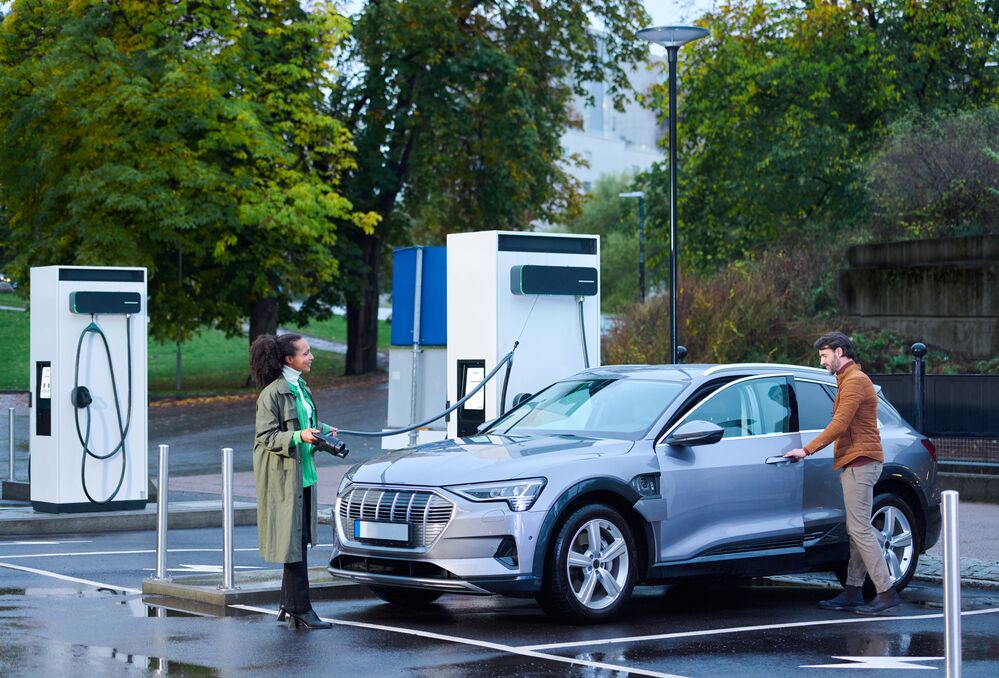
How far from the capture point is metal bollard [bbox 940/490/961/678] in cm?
639

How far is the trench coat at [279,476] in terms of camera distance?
9.36 meters

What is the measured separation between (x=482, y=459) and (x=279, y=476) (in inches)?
48.3

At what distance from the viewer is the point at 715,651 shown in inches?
339

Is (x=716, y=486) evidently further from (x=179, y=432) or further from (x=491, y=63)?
(x=491, y=63)

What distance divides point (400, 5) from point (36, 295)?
909 inches

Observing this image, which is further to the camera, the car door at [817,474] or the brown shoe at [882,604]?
the car door at [817,474]

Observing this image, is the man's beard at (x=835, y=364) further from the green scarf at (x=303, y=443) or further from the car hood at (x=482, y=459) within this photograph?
the green scarf at (x=303, y=443)

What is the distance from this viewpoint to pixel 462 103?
39969 millimetres

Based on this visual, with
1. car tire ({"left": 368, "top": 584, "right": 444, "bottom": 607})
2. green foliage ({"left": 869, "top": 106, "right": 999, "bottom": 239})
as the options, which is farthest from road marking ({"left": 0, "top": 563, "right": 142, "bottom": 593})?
green foliage ({"left": 869, "top": 106, "right": 999, "bottom": 239})

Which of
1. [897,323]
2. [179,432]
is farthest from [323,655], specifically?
[179,432]

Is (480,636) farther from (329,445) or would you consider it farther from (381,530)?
(329,445)

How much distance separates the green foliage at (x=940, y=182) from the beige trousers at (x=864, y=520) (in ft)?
54.9

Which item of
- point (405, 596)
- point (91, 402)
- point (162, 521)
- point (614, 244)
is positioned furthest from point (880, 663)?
point (614, 244)

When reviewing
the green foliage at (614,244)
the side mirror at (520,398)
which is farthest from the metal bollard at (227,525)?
the green foliage at (614,244)
